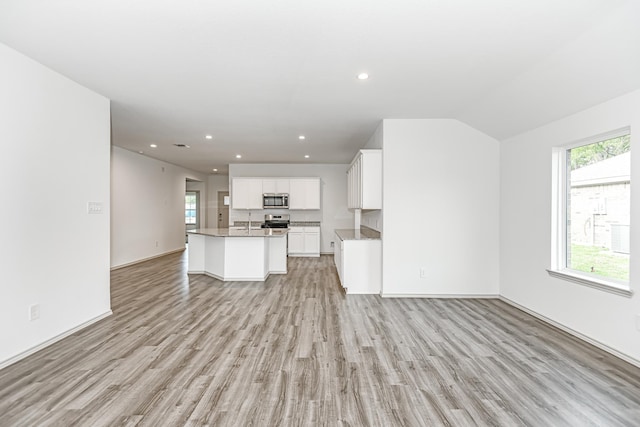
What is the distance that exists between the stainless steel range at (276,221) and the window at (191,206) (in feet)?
12.5

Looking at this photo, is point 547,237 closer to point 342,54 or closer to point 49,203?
point 342,54

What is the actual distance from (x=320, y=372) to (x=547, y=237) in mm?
3056

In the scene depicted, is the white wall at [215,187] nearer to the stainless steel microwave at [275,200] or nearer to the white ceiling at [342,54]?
the stainless steel microwave at [275,200]

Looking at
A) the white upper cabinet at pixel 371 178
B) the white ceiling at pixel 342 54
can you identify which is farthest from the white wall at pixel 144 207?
the white upper cabinet at pixel 371 178

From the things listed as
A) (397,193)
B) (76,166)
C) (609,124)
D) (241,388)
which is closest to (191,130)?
(76,166)

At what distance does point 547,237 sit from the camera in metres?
3.86

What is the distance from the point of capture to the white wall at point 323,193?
31.0 feet

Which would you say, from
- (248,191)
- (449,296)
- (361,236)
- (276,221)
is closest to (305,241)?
(276,221)

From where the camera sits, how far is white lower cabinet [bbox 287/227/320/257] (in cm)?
909

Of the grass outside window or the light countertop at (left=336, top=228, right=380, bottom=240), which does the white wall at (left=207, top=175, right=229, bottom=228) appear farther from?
the grass outside window

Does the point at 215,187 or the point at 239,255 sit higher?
the point at 215,187

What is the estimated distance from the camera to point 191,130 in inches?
219

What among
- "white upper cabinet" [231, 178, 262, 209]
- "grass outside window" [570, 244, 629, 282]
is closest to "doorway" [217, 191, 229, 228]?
"white upper cabinet" [231, 178, 262, 209]

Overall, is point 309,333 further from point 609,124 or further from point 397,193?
point 609,124
